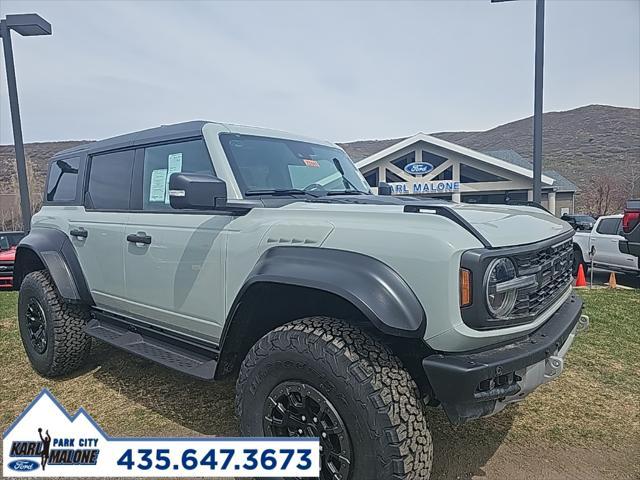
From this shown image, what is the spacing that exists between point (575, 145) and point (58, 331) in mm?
108094

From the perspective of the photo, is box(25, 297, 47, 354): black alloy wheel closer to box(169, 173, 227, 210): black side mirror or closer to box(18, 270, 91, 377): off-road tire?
box(18, 270, 91, 377): off-road tire

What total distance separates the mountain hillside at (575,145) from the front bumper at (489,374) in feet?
149

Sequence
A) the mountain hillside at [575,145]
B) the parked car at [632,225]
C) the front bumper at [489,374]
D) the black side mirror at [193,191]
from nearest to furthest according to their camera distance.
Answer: the front bumper at [489,374] < the black side mirror at [193,191] < the parked car at [632,225] < the mountain hillside at [575,145]

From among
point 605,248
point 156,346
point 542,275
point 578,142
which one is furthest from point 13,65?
point 578,142

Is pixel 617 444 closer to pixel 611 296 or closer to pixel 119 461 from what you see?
pixel 119 461

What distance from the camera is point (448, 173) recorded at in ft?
85.1

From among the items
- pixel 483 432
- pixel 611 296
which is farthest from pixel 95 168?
pixel 611 296

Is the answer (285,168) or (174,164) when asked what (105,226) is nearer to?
(174,164)

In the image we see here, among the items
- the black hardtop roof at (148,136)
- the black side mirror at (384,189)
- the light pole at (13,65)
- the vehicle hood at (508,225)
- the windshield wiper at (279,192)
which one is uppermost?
the light pole at (13,65)

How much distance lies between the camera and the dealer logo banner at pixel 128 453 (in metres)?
2.33

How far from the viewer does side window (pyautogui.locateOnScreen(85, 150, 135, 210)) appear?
3.80m

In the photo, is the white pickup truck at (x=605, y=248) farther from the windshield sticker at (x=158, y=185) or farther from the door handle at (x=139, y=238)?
the door handle at (x=139, y=238)

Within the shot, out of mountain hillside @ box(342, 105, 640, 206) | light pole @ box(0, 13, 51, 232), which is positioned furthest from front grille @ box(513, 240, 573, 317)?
mountain hillside @ box(342, 105, 640, 206)

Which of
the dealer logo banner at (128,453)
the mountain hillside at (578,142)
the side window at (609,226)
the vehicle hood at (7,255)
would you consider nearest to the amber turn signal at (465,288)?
Answer: the dealer logo banner at (128,453)
